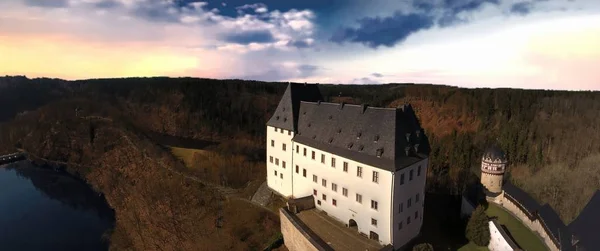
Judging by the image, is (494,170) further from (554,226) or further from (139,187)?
(139,187)

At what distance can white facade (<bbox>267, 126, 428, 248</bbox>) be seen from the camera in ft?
92.3

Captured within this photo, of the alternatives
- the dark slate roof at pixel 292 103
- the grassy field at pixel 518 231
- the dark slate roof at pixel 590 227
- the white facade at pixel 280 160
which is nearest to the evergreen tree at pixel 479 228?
the grassy field at pixel 518 231

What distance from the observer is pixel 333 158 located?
32.5m

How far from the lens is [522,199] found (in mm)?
38438

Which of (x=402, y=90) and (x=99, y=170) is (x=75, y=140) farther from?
(x=402, y=90)

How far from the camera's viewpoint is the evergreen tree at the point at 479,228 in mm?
32406

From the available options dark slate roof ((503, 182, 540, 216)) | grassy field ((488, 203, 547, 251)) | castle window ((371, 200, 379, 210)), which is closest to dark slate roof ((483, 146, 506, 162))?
dark slate roof ((503, 182, 540, 216))

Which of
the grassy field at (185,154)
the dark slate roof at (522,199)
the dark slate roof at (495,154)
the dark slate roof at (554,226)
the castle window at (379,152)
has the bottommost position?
the grassy field at (185,154)

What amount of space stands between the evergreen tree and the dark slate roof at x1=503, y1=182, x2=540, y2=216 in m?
7.66

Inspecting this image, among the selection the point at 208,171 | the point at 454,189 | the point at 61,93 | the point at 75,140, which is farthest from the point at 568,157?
the point at 61,93

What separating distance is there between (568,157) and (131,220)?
9037cm

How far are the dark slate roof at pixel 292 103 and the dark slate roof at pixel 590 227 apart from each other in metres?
25.3

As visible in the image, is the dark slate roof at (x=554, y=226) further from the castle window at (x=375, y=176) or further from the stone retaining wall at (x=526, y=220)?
the castle window at (x=375, y=176)

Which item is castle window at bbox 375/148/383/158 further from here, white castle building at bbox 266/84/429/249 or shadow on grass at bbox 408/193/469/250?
shadow on grass at bbox 408/193/469/250
